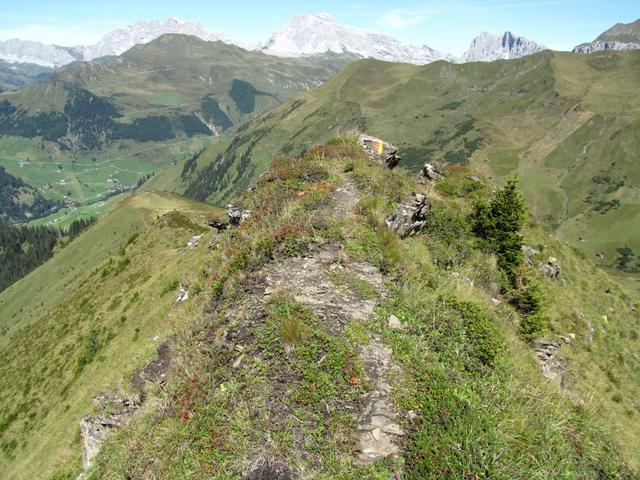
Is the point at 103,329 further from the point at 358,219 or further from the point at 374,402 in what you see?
the point at 374,402

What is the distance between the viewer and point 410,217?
21.7 meters

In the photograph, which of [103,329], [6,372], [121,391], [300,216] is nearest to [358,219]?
[300,216]

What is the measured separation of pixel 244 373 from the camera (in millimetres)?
11039

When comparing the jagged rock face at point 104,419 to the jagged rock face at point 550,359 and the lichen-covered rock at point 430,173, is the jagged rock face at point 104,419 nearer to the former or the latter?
the jagged rock face at point 550,359

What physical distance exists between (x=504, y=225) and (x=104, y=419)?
2432 cm

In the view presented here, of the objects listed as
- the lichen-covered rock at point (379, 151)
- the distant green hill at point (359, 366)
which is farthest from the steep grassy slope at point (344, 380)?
the lichen-covered rock at point (379, 151)

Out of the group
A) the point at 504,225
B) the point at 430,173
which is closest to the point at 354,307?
the point at 504,225

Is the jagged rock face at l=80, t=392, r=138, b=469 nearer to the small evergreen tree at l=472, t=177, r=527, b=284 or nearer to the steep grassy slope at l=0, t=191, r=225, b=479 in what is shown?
the steep grassy slope at l=0, t=191, r=225, b=479

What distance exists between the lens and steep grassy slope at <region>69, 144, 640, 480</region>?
30.3 feet

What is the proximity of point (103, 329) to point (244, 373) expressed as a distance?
5138 centimetres

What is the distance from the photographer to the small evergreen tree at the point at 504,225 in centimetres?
2342

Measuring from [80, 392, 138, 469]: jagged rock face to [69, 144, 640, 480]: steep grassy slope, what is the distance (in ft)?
8.94

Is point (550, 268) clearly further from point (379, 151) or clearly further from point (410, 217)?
point (410, 217)

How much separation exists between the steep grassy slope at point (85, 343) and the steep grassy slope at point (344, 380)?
7.11 meters
